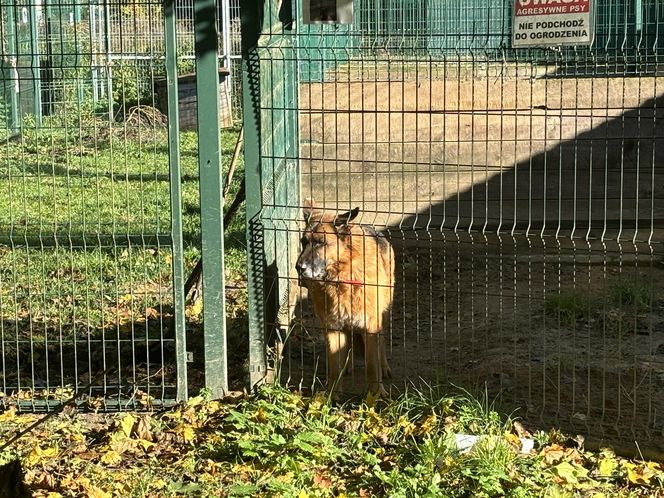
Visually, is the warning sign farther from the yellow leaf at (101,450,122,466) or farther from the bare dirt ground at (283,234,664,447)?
the yellow leaf at (101,450,122,466)

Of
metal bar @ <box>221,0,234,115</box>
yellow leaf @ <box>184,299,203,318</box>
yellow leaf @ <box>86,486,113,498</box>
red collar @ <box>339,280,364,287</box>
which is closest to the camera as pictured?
yellow leaf @ <box>86,486,113,498</box>

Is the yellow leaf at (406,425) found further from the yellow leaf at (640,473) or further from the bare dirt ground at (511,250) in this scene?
the yellow leaf at (640,473)

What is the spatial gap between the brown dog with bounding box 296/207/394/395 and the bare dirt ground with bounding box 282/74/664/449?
0.20 m

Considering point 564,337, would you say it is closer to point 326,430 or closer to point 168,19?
point 326,430

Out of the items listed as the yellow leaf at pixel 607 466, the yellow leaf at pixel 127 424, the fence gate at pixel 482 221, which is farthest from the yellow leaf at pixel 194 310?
the yellow leaf at pixel 607 466

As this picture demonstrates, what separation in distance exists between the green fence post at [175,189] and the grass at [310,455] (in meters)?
0.29

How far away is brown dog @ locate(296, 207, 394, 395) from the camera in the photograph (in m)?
7.11


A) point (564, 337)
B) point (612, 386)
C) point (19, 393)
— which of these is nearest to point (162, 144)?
point (19, 393)

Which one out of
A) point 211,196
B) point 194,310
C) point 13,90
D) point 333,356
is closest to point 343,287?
point 333,356

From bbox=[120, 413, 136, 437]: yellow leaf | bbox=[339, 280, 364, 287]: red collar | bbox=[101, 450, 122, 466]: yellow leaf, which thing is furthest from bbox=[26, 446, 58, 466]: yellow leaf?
bbox=[339, 280, 364, 287]: red collar

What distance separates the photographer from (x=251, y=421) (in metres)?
6.19

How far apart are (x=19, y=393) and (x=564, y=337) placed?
411 centimetres

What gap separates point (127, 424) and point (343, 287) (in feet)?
5.93

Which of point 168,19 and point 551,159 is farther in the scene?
point 551,159
